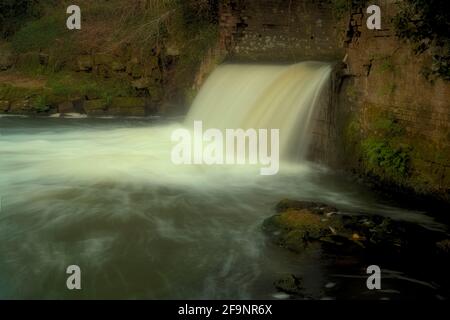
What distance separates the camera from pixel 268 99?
36.3ft

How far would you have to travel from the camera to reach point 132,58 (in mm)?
16344

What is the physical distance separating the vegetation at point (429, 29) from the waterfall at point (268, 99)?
94.6 inches

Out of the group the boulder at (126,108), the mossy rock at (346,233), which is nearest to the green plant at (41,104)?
the boulder at (126,108)

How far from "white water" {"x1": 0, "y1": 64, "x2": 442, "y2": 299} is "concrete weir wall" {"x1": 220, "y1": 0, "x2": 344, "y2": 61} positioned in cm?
186

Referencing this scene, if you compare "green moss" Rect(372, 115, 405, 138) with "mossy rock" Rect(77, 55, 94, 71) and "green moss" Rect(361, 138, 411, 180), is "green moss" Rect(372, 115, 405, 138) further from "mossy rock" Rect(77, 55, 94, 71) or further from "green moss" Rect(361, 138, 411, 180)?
"mossy rock" Rect(77, 55, 94, 71)

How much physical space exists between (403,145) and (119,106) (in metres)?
9.76

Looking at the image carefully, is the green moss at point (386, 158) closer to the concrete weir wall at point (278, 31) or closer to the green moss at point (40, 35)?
the concrete weir wall at point (278, 31)

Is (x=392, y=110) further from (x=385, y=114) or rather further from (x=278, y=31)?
(x=278, y=31)

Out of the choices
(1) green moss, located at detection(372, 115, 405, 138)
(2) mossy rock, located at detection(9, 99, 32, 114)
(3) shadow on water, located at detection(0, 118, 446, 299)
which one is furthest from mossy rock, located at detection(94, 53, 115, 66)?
(1) green moss, located at detection(372, 115, 405, 138)

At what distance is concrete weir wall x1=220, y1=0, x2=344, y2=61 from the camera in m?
14.5
